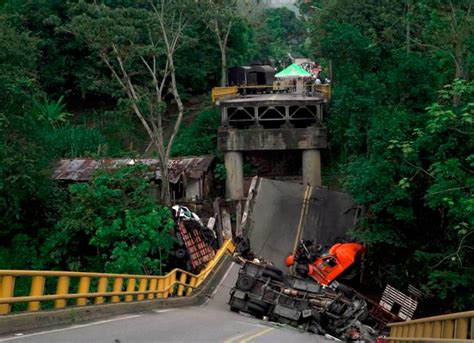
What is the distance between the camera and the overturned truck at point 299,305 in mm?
19828

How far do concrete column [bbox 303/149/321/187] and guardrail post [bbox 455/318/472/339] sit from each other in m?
28.1

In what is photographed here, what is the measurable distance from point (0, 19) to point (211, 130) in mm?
18340

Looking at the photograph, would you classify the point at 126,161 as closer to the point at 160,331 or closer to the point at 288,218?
the point at 288,218

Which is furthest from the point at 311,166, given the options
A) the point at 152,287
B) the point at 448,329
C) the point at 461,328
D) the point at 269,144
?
the point at 461,328

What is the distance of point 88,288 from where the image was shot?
40.6ft

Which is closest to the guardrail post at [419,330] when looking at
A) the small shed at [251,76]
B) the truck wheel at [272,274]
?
the truck wheel at [272,274]

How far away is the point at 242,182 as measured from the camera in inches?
1486

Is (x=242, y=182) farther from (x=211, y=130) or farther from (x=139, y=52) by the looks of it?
(x=139, y=52)

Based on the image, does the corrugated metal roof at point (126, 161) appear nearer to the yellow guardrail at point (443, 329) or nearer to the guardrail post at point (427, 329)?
the yellow guardrail at point (443, 329)

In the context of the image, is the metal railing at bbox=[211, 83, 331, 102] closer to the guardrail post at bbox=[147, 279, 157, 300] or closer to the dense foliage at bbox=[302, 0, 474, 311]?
the dense foliage at bbox=[302, 0, 474, 311]

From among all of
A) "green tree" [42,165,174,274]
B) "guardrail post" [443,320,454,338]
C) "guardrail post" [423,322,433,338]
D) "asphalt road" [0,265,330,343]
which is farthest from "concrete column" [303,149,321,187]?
"guardrail post" [443,320,454,338]

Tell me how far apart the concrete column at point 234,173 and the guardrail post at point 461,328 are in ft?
92.8

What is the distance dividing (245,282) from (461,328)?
39.5 feet

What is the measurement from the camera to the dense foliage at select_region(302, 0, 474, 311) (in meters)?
20.5
